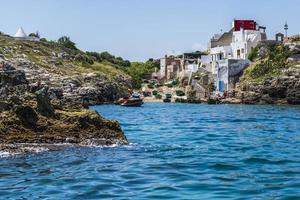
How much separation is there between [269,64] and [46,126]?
92.3 metres

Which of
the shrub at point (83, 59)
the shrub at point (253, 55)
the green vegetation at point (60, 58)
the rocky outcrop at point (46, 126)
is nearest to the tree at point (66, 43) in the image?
the green vegetation at point (60, 58)

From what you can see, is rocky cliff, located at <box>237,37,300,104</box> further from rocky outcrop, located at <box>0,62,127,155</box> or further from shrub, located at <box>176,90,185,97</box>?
rocky outcrop, located at <box>0,62,127,155</box>

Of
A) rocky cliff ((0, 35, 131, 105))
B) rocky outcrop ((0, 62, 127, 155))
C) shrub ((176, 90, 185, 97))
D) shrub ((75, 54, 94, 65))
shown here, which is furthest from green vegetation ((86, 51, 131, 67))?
rocky outcrop ((0, 62, 127, 155))

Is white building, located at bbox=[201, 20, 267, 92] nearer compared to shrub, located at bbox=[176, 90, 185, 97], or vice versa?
white building, located at bbox=[201, 20, 267, 92]

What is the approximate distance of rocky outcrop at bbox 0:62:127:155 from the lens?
23.3 meters

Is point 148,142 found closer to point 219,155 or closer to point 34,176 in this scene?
point 219,155

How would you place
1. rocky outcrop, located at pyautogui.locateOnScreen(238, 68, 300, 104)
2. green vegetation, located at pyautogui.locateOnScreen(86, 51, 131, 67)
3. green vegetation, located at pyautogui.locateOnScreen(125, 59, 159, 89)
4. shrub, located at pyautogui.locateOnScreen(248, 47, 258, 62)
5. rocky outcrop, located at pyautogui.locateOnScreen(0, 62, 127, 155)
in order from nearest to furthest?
rocky outcrop, located at pyautogui.locateOnScreen(0, 62, 127, 155), rocky outcrop, located at pyautogui.locateOnScreen(238, 68, 300, 104), shrub, located at pyautogui.locateOnScreen(248, 47, 258, 62), green vegetation, located at pyautogui.locateOnScreen(125, 59, 159, 89), green vegetation, located at pyautogui.locateOnScreen(86, 51, 131, 67)

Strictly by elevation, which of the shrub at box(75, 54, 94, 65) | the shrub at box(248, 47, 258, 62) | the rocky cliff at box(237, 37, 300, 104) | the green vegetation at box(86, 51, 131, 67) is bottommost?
the rocky cliff at box(237, 37, 300, 104)

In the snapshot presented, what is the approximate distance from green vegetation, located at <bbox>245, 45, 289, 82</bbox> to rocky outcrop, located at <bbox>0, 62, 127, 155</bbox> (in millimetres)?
83510

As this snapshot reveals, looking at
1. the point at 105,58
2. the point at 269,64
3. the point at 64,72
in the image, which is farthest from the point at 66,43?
the point at 269,64

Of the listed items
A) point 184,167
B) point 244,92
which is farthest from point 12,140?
point 244,92

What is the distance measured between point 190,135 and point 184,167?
14.9 metres

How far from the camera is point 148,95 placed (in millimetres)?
136375

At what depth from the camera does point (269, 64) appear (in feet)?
366
